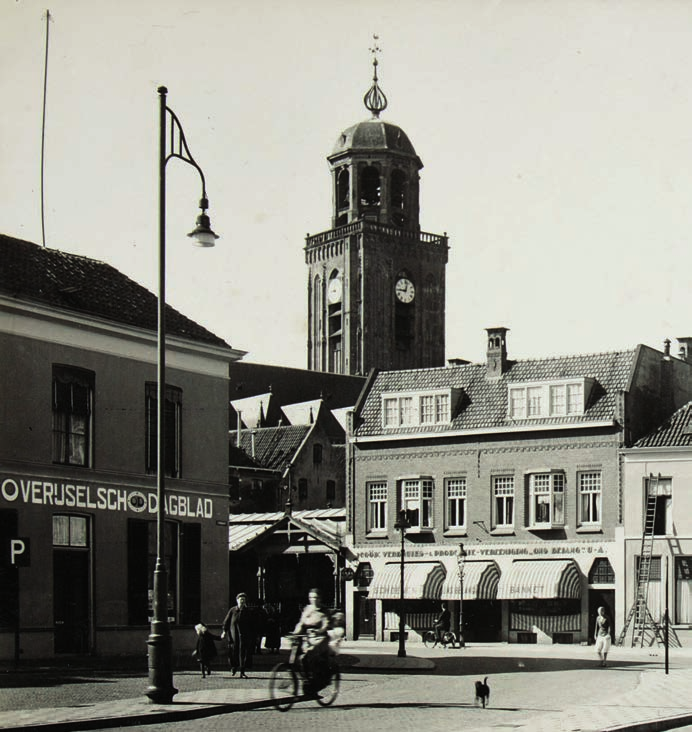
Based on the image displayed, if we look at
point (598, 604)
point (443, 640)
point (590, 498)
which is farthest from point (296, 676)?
point (590, 498)

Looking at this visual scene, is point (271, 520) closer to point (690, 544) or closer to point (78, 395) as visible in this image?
point (690, 544)

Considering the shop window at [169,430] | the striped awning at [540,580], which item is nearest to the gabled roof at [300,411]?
the striped awning at [540,580]

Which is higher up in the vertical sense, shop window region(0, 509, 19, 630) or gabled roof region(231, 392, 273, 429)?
gabled roof region(231, 392, 273, 429)

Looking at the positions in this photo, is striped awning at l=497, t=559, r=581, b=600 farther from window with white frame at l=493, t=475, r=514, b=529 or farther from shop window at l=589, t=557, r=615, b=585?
window with white frame at l=493, t=475, r=514, b=529

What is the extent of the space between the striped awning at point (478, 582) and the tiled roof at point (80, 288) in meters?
19.5

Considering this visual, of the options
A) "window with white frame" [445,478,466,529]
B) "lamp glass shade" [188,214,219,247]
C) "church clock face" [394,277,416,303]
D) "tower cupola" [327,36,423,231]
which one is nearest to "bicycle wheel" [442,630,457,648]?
"window with white frame" [445,478,466,529]

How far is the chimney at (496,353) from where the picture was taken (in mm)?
52500

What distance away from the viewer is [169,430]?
32031 millimetres

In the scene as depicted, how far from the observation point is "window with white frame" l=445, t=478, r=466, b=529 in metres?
51.2

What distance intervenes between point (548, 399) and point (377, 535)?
28.4ft

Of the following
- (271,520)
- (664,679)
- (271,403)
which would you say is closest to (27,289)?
(664,679)

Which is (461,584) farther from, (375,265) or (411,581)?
(375,265)

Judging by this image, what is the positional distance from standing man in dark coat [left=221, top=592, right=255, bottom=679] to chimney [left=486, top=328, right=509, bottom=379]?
29.2 metres

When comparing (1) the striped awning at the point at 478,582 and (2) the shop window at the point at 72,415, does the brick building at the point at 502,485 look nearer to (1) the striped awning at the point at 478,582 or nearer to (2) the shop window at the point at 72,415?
(1) the striped awning at the point at 478,582
